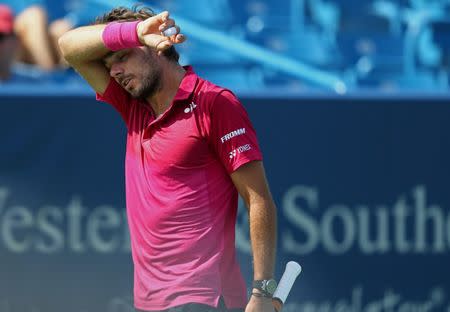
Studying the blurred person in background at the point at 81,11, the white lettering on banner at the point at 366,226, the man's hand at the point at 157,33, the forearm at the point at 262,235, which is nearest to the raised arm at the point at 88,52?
the man's hand at the point at 157,33

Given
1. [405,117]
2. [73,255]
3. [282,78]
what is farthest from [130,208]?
[282,78]

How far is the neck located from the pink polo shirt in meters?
0.04

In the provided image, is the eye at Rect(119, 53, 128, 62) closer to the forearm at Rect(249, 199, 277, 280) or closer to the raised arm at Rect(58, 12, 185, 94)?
the raised arm at Rect(58, 12, 185, 94)

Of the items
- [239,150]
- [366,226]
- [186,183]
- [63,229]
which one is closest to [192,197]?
[186,183]

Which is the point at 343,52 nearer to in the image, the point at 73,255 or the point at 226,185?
the point at 73,255

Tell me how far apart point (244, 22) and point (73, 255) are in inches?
137

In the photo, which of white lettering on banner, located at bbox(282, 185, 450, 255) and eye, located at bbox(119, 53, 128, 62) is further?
white lettering on banner, located at bbox(282, 185, 450, 255)

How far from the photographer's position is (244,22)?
8812 millimetres

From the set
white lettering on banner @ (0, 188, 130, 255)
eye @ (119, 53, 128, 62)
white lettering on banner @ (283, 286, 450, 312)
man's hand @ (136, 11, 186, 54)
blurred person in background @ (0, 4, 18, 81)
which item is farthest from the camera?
blurred person in background @ (0, 4, 18, 81)

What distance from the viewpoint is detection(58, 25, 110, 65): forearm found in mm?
3506

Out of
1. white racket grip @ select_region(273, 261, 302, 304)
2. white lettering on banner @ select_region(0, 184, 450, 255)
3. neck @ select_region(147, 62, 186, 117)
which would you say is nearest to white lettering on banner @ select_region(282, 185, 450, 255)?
white lettering on banner @ select_region(0, 184, 450, 255)

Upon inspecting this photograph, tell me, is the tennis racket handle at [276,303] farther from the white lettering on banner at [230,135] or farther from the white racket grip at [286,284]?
the white lettering on banner at [230,135]

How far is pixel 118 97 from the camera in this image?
3.69 metres

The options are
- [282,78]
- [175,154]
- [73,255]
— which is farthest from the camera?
[282,78]
